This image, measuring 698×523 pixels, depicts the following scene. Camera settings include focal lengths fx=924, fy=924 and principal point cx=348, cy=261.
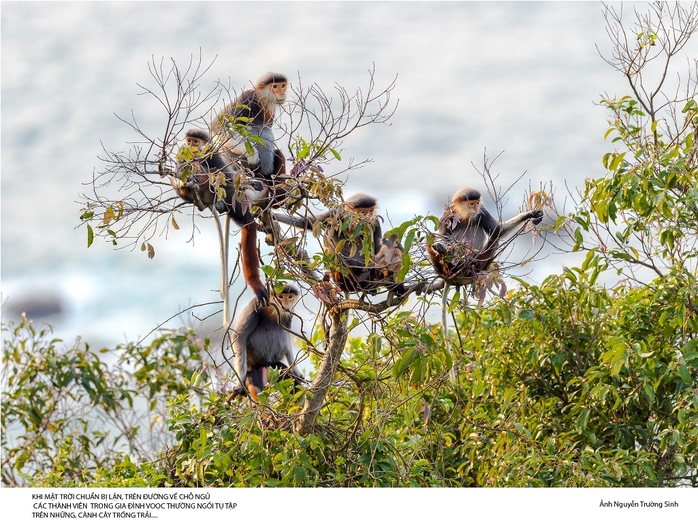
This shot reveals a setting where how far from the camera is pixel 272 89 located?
5.02m

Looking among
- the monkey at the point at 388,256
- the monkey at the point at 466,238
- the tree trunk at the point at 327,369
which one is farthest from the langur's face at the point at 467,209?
the tree trunk at the point at 327,369

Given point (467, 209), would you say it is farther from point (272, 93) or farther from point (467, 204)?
point (272, 93)

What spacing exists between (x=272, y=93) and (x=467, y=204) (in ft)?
4.12

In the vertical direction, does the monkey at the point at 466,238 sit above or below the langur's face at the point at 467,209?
below

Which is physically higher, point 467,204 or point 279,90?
point 279,90

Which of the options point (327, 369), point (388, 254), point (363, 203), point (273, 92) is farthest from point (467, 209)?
point (327, 369)

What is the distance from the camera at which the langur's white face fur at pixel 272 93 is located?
16.5ft

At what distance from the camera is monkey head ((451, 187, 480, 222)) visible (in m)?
4.61

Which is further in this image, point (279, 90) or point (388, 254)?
point (279, 90)

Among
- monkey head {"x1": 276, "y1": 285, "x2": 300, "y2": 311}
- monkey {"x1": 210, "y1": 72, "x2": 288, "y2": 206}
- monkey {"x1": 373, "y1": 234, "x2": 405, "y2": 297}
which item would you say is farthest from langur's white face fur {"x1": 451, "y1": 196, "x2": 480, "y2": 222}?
monkey head {"x1": 276, "y1": 285, "x2": 300, "y2": 311}

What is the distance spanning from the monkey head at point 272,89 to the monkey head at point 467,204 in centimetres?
114

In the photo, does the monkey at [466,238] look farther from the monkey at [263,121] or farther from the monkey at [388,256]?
the monkey at [263,121]

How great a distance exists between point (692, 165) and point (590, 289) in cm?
77

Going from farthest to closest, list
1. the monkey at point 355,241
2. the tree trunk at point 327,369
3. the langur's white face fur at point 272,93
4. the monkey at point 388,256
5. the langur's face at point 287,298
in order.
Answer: the langur's face at point 287,298, the langur's white face fur at point 272,93, the monkey at point 388,256, the tree trunk at point 327,369, the monkey at point 355,241
